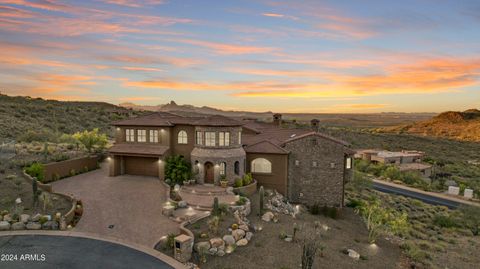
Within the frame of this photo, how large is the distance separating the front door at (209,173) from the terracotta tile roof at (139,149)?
457 centimetres

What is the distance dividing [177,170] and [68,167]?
428 inches

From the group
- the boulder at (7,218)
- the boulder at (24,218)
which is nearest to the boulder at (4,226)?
the boulder at (7,218)

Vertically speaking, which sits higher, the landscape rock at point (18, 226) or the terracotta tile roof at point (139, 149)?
the terracotta tile roof at point (139, 149)

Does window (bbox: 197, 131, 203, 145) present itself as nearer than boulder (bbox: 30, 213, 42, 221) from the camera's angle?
No

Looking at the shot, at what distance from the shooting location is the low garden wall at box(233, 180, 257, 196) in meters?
25.7

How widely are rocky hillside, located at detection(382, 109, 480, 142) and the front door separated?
114668 millimetres

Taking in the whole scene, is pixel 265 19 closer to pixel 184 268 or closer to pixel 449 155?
pixel 184 268

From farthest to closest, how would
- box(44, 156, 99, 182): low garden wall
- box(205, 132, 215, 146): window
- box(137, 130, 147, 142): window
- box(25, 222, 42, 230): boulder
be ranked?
box(137, 130, 147, 142): window
box(205, 132, 215, 146): window
box(44, 156, 99, 182): low garden wall
box(25, 222, 42, 230): boulder

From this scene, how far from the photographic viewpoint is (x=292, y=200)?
29.2 metres

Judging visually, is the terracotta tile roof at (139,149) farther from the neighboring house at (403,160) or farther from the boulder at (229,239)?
the neighboring house at (403,160)

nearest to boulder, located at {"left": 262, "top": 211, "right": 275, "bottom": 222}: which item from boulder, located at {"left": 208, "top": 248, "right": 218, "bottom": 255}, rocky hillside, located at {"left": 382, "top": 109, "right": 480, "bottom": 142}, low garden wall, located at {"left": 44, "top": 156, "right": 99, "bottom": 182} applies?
boulder, located at {"left": 208, "top": 248, "right": 218, "bottom": 255}

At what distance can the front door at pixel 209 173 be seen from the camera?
27719 mm

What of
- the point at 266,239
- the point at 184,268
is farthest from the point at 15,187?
the point at 266,239

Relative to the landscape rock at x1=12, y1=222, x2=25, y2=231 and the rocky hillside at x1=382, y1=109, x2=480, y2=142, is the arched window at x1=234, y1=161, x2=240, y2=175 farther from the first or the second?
the rocky hillside at x1=382, y1=109, x2=480, y2=142
